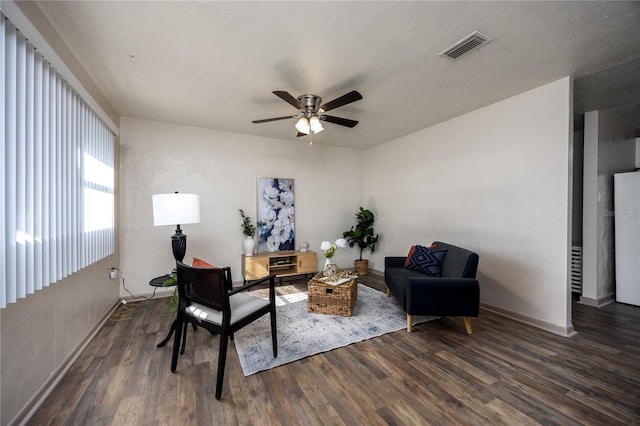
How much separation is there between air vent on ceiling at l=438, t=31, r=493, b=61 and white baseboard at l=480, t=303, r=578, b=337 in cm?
286

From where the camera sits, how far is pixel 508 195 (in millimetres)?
3033

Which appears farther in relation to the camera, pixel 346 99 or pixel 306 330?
pixel 306 330

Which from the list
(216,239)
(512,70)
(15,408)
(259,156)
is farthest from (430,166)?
(15,408)

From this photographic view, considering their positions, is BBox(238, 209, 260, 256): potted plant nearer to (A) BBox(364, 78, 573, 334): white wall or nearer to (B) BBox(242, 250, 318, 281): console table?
(B) BBox(242, 250, 318, 281): console table

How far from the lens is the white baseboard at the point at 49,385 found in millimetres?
1461

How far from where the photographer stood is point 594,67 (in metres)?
2.34

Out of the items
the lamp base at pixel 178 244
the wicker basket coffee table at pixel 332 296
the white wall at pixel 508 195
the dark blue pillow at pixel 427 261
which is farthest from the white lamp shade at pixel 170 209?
the white wall at pixel 508 195

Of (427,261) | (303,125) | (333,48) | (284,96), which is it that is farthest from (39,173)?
(427,261)

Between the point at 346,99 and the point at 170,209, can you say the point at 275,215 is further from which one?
the point at 346,99

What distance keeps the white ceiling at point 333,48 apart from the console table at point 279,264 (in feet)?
7.56

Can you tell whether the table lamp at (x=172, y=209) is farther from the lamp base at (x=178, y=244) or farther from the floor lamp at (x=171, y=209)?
the lamp base at (x=178, y=244)

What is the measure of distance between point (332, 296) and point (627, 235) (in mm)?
4119

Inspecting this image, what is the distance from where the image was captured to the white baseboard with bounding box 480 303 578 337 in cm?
254

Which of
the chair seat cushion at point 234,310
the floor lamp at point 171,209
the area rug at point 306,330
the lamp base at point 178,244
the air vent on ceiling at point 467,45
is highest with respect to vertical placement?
the air vent on ceiling at point 467,45
